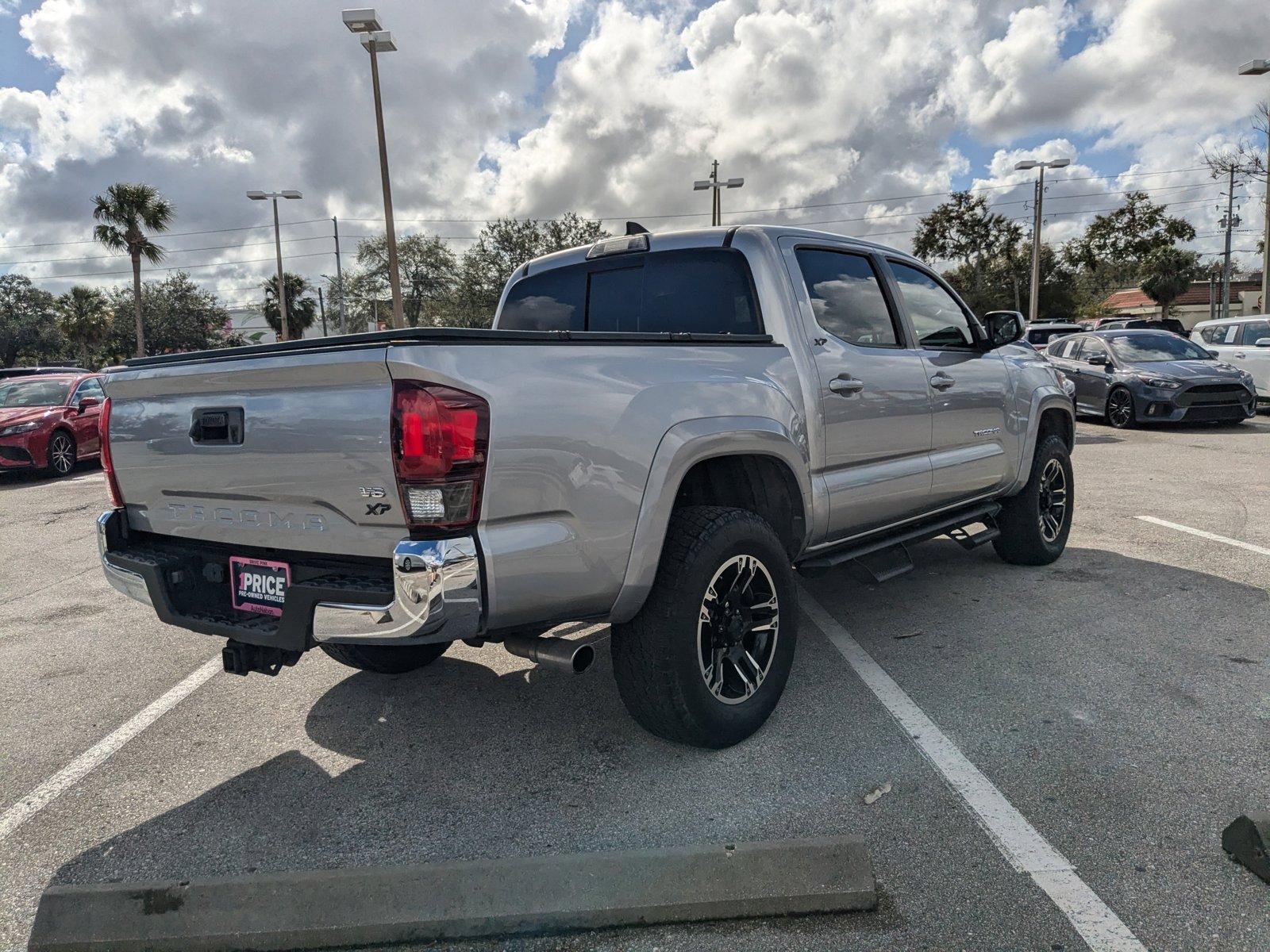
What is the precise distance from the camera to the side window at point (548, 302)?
4422 mm

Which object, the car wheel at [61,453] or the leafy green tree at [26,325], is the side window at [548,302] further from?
the leafy green tree at [26,325]

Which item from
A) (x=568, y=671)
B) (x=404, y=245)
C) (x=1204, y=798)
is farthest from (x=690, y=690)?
(x=404, y=245)

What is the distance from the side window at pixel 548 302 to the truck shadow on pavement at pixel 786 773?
1681mm

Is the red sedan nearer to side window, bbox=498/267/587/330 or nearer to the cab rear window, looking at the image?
side window, bbox=498/267/587/330

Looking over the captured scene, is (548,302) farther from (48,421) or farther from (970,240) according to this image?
(970,240)

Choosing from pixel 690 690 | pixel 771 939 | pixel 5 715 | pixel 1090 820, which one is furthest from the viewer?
pixel 5 715

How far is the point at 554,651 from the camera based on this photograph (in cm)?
280

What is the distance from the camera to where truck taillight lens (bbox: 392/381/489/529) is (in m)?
2.44

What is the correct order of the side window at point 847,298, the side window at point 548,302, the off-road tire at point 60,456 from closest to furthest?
the side window at point 847,298, the side window at point 548,302, the off-road tire at point 60,456

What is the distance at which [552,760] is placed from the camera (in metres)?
3.27

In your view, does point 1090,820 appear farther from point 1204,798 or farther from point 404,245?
point 404,245

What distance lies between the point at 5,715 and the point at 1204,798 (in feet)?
15.4

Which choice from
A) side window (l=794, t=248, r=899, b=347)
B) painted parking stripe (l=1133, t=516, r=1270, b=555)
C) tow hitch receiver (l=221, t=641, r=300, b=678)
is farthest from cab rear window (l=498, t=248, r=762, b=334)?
painted parking stripe (l=1133, t=516, r=1270, b=555)

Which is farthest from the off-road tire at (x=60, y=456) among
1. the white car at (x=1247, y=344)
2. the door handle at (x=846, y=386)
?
the white car at (x=1247, y=344)
